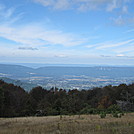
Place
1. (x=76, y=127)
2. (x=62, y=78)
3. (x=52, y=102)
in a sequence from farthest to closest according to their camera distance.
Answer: (x=62, y=78), (x=52, y=102), (x=76, y=127)

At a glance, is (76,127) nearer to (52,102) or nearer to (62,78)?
(52,102)

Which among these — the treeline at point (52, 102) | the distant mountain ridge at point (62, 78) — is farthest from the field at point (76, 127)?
the distant mountain ridge at point (62, 78)

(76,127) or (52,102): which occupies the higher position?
(76,127)

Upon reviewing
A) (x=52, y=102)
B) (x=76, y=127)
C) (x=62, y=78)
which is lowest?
(x=52, y=102)

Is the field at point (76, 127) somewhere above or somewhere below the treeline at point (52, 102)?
above

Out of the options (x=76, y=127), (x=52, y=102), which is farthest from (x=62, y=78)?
(x=76, y=127)

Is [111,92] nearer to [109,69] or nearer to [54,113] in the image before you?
[54,113]

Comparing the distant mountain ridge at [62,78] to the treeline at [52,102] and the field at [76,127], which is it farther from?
the field at [76,127]

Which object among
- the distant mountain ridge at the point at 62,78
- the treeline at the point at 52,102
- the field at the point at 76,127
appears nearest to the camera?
the field at the point at 76,127

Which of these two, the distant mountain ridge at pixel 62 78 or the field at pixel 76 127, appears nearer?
the field at pixel 76 127

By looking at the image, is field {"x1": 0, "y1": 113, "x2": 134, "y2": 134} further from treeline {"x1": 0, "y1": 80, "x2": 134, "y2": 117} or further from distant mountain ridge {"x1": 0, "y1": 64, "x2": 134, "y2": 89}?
distant mountain ridge {"x1": 0, "y1": 64, "x2": 134, "y2": 89}

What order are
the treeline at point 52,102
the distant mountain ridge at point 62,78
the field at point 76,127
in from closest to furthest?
the field at point 76,127
the treeline at point 52,102
the distant mountain ridge at point 62,78
